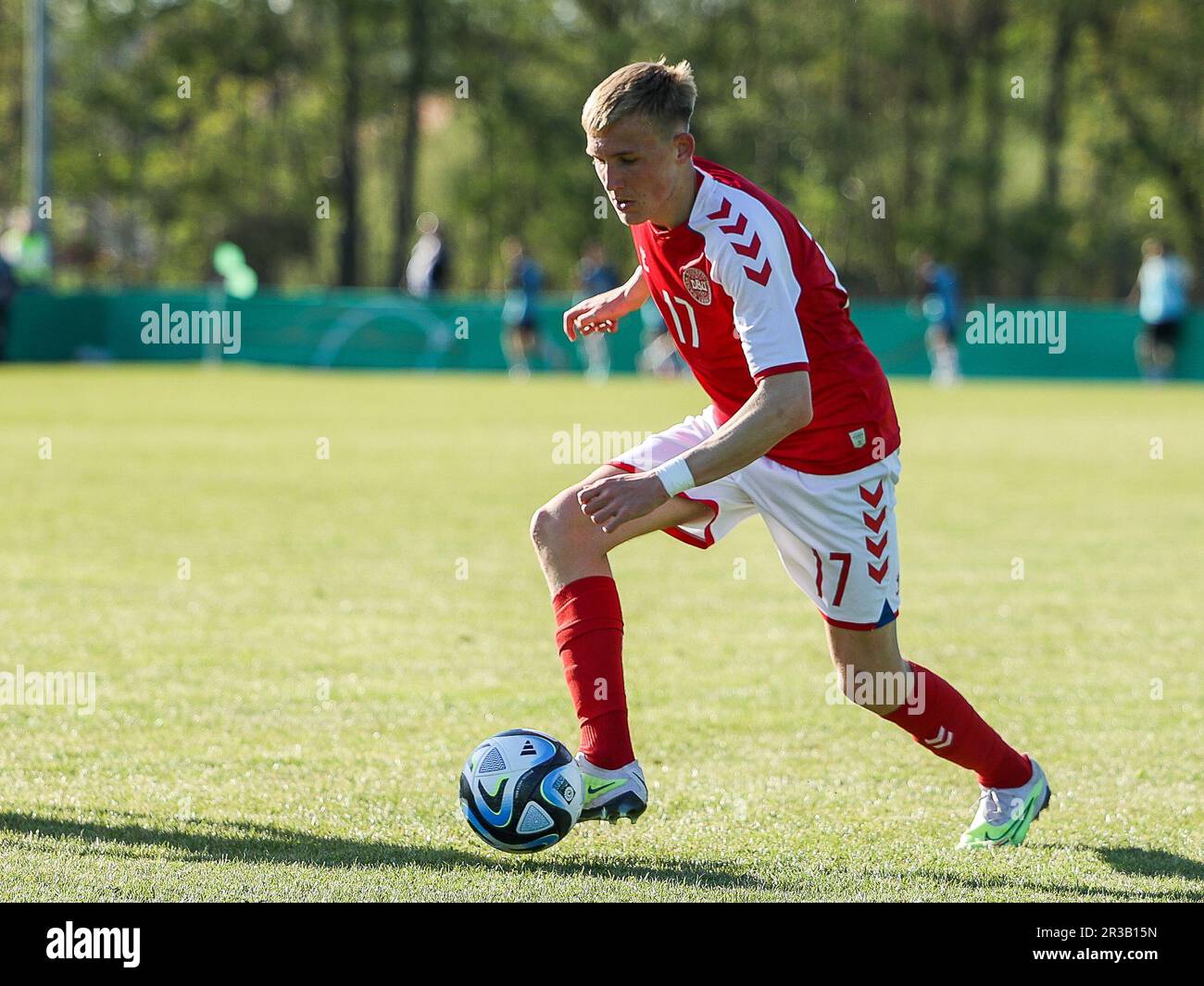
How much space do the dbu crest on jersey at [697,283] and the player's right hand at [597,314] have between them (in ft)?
2.50

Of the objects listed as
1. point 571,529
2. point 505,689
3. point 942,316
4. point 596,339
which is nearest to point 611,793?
point 571,529

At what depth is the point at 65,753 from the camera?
546 centimetres

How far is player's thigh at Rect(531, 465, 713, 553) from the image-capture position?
15.2 feet

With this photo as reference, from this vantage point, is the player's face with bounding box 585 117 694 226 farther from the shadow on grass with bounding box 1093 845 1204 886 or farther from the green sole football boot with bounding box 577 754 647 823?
the shadow on grass with bounding box 1093 845 1204 886

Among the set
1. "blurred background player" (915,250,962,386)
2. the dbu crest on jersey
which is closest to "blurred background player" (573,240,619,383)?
"blurred background player" (915,250,962,386)

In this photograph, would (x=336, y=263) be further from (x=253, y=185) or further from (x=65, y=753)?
(x=65, y=753)

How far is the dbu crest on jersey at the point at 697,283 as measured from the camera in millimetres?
4344

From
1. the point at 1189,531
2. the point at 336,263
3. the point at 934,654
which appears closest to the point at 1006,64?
the point at 336,263

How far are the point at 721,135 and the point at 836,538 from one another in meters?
41.4

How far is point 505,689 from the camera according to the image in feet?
21.9

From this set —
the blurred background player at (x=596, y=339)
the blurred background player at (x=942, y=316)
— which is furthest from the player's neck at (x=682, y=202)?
the blurred background player at (x=942, y=316)

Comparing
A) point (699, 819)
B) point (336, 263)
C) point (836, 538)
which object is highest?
point (336, 263)

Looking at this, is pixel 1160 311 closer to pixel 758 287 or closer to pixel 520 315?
pixel 520 315

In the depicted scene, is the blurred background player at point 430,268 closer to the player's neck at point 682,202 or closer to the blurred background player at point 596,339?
the blurred background player at point 596,339
